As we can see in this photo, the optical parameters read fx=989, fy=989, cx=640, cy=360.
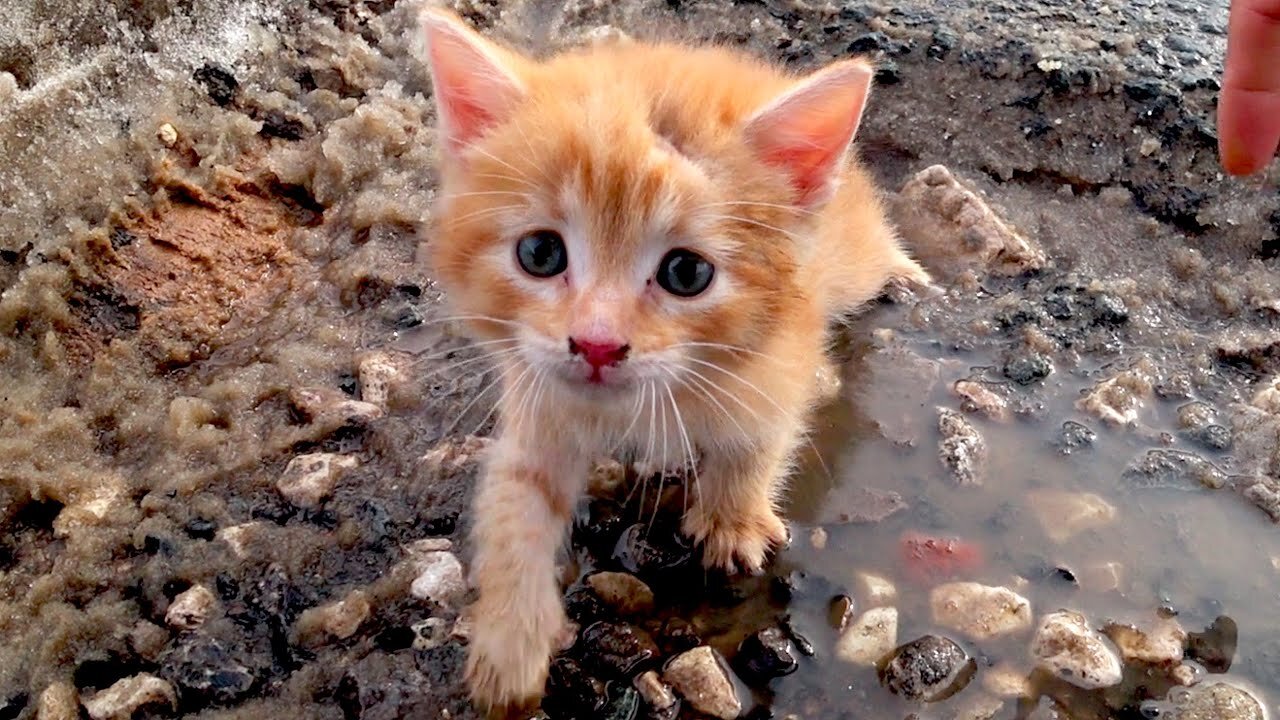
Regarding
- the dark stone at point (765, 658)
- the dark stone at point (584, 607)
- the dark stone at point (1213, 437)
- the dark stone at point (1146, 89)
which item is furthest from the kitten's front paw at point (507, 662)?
the dark stone at point (1146, 89)

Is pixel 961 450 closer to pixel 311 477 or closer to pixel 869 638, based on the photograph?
pixel 869 638

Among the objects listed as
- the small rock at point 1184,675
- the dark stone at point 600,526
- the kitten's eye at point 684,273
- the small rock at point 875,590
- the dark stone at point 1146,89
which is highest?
the kitten's eye at point 684,273

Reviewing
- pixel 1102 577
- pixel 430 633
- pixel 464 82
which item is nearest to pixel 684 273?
pixel 464 82

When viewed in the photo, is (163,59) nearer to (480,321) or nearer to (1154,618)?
(480,321)

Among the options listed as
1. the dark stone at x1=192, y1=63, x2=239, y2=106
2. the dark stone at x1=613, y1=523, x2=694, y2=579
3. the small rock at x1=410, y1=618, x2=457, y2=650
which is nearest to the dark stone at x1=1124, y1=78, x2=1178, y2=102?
the dark stone at x1=613, y1=523, x2=694, y2=579

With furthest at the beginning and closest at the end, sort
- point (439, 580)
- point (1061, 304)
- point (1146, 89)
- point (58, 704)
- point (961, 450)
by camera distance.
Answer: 1. point (1146, 89)
2. point (1061, 304)
3. point (961, 450)
4. point (439, 580)
5. point (58, 704)

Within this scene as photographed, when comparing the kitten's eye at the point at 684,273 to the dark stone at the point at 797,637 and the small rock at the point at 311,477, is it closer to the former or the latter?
the dark stone at the point at 797,637
